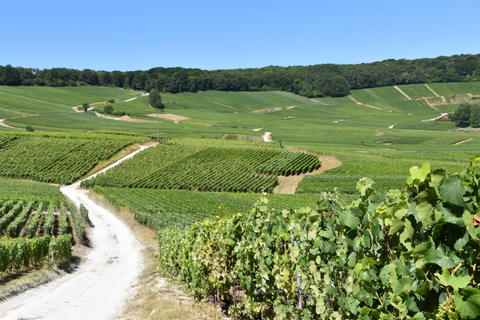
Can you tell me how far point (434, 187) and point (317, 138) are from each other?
105992 mm

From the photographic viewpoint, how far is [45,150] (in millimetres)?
75125

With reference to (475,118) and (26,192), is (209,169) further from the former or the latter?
(475,118)

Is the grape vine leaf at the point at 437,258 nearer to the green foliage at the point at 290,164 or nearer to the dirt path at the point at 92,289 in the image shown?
the dirt path at the point at 92,289

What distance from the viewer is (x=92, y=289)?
1702cm

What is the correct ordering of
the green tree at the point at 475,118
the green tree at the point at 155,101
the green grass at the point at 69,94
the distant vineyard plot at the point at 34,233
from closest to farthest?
the distant vineyard plot at the point at 34,233 < the green tree at the point at 475,118 < the green grass at the point at 69,94 < the green tree at the point at 155,101

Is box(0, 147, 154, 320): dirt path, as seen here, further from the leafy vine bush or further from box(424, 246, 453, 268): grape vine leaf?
A: box(424, 246, 453, 268): grape vine leaf

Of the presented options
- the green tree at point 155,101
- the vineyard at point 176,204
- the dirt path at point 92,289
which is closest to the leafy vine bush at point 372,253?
the dirt path at point 92,289

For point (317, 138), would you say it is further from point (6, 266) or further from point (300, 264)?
point (300, 264)

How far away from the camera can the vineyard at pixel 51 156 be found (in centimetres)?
6569

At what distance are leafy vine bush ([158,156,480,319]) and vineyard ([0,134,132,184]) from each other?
2389 inches

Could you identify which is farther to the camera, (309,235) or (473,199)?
(309,235)

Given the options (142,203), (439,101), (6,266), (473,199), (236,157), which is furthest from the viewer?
(439,101)

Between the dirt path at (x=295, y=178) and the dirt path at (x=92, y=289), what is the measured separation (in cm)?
3091

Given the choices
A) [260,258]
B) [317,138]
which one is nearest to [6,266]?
[260,258]
